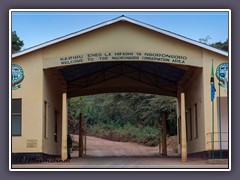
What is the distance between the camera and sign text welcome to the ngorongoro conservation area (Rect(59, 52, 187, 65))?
892 inches

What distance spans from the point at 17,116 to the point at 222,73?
902cm

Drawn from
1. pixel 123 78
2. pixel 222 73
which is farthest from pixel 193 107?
pixel 123 78

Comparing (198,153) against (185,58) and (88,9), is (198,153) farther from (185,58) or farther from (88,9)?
(88,9)

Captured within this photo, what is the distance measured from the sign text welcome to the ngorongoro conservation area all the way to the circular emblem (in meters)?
1.77

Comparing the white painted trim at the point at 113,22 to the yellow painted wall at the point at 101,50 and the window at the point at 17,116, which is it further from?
the window at the point at 17,116

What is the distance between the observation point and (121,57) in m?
22.7

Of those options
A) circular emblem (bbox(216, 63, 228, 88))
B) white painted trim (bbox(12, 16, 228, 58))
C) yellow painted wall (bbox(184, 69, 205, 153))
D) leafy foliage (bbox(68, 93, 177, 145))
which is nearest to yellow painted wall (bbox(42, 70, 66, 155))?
white painted trim (bbox(12, 16, 228, 58))

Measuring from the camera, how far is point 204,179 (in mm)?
15219

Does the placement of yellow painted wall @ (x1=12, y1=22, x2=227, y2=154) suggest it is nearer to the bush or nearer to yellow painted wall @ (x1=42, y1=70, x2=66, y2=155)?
yellow painted wall @ (x1=42, y1=70, x2=66, y2=155)

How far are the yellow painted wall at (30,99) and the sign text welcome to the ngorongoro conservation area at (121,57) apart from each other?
3.98 ft

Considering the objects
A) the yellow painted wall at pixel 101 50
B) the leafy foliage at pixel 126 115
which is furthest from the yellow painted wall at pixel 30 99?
the leafy foliage at pixel 126 115

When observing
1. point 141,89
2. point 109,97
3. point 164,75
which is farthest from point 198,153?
point 109,97
